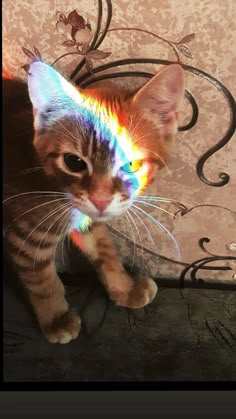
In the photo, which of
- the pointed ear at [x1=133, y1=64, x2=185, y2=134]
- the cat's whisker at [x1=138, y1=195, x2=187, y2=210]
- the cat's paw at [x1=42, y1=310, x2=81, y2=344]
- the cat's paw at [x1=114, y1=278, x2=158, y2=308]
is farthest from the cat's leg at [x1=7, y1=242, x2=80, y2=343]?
the pointed ear at [x1=133, y1=64, x2=185, y2=134]

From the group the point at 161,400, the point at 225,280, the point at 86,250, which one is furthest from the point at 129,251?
the point at 161,400

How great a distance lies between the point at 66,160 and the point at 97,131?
0.09 meters

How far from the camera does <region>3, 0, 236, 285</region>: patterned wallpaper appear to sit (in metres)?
1.20

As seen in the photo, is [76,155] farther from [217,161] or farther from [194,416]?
[194,416]

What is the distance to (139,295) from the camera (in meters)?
1.25

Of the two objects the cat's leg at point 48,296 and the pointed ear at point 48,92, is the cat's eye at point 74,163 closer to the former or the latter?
the pointed ear at point 48,92

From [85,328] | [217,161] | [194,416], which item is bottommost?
[194,416]

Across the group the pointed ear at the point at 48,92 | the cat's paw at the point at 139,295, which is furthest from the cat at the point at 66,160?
the cat's paw at the point at 139,295

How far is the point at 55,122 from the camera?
1194 millimetres

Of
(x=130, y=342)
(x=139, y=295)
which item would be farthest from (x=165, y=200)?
(x=130, y=342)

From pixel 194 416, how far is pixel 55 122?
687mm

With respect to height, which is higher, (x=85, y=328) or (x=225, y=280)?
(x=225, y=280)

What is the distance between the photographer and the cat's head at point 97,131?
1184 millimetres

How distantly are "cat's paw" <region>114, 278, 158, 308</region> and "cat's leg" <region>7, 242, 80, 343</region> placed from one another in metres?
0.11
